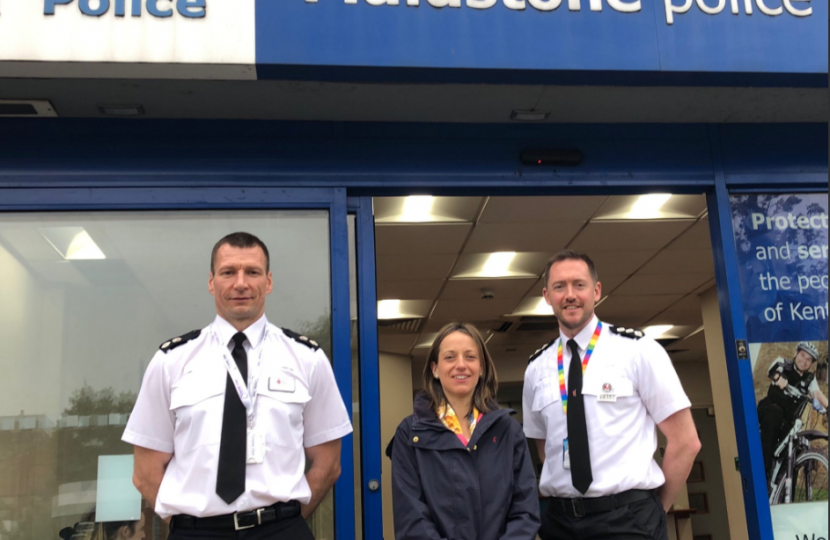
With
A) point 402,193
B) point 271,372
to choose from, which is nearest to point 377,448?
point 271,372

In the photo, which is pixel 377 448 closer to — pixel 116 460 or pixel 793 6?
pixel 116 460

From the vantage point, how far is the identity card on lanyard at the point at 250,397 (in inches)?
98.2

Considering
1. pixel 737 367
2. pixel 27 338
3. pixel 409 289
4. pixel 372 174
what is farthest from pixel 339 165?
pixel 409 289

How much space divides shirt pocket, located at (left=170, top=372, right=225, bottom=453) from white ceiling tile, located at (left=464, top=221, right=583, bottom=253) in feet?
12.1

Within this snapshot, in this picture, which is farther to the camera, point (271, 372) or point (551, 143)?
point (551, 143)

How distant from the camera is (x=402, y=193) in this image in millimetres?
3855

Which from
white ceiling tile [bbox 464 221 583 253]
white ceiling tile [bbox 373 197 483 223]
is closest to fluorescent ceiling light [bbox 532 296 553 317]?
white ceiling tile [bbox 464 221 583 253]

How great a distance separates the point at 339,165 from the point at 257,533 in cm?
193

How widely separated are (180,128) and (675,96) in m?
2.44

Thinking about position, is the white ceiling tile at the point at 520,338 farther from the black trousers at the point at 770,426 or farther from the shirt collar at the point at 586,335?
the shirt collar at the point at 586,335

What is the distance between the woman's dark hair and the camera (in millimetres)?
2830

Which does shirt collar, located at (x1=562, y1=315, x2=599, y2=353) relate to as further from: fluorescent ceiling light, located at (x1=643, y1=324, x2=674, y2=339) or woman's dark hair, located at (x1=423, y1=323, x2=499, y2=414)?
fluorescent ceiling light, located at (x1=643, y1=324, x2=674, y2=339)

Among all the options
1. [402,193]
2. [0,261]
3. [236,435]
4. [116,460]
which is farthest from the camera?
[402,193]

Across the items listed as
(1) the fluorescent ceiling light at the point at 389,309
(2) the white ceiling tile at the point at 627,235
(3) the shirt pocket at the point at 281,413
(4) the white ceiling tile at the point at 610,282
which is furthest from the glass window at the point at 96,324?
(1) the fluorescent ceiling light at the point at 389,309
